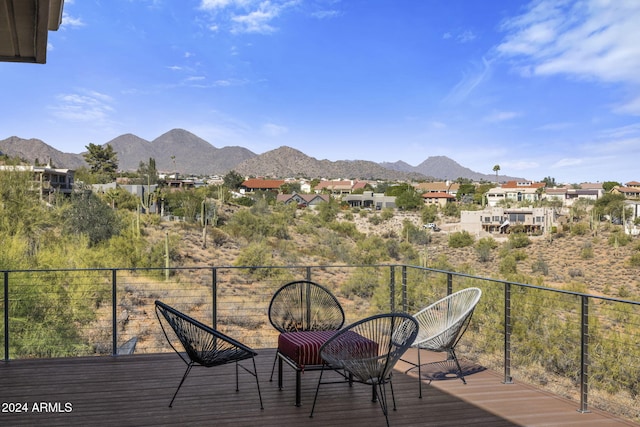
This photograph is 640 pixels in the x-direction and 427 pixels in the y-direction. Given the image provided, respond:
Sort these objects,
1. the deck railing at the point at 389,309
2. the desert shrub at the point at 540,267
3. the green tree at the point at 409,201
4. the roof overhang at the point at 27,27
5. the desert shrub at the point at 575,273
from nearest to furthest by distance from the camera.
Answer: the roof overhang at the point at 27,27 < the deck railing at the point at 389,309 < the desert shrub at the point at 575,273 < the desert shrub at the point at 540,267 < the green tree at the point at 409,201

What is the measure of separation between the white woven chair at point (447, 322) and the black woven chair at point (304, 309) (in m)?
0.72

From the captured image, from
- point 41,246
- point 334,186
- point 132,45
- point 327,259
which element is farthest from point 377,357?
point 334,186

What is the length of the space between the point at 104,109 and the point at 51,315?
239 ft

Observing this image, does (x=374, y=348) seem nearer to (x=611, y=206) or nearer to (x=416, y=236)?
(x=416, y=236)

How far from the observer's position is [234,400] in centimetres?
328

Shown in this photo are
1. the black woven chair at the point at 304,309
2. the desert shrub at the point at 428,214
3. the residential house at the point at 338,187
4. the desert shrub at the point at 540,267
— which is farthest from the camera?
the residential house at the point at 338,187

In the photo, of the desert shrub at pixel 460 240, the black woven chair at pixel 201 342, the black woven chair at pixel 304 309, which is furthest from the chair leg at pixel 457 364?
the desert shrub at pixel 460 240

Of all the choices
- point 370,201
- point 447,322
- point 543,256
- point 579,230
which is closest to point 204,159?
point 370,201

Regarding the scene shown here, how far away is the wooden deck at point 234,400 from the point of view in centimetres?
297

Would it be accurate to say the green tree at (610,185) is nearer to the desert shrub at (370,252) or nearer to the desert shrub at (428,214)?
the desert shrub at (428,214)

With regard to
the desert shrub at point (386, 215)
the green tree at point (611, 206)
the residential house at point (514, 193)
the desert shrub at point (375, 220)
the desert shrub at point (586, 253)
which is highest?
the residential house at point (514, 193)

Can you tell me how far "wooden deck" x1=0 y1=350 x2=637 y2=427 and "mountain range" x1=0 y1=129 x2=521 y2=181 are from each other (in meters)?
80.0

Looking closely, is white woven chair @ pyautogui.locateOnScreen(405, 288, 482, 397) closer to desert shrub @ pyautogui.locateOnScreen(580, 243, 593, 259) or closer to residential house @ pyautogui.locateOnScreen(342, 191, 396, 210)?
desert shrub @ pyautogui.locateOnScreen(580, 243, 593, 259)

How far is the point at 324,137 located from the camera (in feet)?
186
